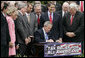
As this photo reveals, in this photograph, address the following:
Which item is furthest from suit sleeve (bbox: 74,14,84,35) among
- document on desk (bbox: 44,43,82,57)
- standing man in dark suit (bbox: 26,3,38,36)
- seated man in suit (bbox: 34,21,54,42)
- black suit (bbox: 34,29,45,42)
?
black suit (bbox: 34,29,45,42)

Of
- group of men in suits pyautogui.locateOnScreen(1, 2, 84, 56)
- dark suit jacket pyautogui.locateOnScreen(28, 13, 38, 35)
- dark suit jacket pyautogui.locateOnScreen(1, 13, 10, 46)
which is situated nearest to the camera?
dark suit jacket pyautogui.locateOnScreen(1, 13, 10, 46)

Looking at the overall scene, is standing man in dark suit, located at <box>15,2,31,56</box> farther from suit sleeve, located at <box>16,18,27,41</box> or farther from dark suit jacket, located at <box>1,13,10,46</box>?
dark suit jacket, located at <box>1,13,10,46</box>

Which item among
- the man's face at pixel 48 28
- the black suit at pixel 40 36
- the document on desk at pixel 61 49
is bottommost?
the document on desk at pixel 61 49

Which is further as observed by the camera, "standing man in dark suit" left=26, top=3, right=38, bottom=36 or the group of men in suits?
"standing man in dark suit" left=26, top=3, right=38, bottom=36

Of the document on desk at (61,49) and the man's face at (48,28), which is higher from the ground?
the man's face at (48,28)

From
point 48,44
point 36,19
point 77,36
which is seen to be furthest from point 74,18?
point 48,44

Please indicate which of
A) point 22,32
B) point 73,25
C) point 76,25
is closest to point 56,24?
point 73,25

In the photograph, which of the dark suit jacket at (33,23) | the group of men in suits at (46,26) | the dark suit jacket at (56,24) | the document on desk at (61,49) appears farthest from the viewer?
the dark suit jacket at (33,23)

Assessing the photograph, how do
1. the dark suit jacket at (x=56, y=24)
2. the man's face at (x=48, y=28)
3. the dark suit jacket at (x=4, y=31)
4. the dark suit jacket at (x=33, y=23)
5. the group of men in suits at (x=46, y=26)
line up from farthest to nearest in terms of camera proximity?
the dark suit jacket at (x=33, y=23) < the dark suit jacket at (x=56, y=24) < the group of men in suits at (x=46, y=26) < the man's face at (x=48, y=28) < the dark suit jacket at (x=4, y=31)

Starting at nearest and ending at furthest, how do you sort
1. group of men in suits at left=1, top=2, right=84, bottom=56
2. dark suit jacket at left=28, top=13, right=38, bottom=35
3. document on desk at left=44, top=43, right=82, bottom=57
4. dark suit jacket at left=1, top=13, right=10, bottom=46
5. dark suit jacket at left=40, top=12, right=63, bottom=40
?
dark suit jacket at left=1, top=13, right=10, bottom=46
document on desk at left=44, top=43, right=82, bottom=57
group of men in suits at left=1, top=2, right=84, bottom=56
dark suit jacket at left=40, top=12, right=63, bottom=40
dark suit jacket at left=28, top=13, right=38, bottom=35

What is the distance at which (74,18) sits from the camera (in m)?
10.6

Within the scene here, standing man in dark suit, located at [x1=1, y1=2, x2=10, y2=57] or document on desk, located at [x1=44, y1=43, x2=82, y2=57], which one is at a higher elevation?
standing man in dark suit, located at [x1=1, y1=2, x2=10, y2=57]

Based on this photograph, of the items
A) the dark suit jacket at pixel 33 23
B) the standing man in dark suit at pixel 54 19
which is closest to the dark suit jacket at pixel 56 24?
the standing man in dark suit at pixel 54 19

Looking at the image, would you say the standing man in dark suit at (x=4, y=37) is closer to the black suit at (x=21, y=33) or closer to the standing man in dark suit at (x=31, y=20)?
the black suit at (x=21, y=33)
